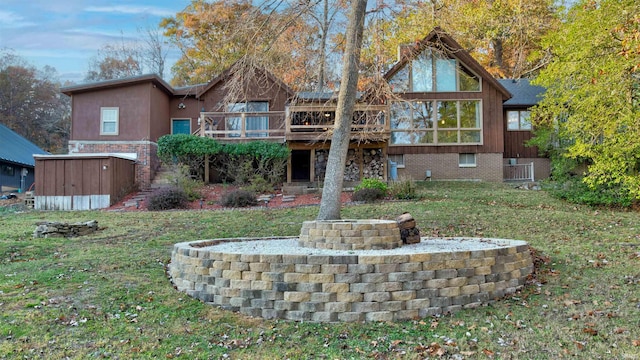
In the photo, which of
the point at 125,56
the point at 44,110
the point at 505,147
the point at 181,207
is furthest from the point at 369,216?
the point at 44,110

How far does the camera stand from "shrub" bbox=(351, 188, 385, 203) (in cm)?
1255

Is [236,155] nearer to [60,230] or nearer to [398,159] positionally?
[398,159]

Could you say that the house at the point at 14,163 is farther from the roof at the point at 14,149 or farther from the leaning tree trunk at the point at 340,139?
the leaning tree trunk at the point at 340,139

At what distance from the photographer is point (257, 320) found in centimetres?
456

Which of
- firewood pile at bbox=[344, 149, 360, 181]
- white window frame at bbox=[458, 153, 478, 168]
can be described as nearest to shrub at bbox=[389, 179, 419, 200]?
firewood pile at bbox=[344, 149, 360, 181]

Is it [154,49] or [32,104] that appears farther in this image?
[32,104]

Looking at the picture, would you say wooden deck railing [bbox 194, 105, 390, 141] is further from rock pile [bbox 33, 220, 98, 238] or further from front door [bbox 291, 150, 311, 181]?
rock pile [bbox 33, 220, 98, 238]

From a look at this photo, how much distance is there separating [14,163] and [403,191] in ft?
62.9

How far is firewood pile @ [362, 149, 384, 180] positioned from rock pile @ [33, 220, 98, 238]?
9.53 meters

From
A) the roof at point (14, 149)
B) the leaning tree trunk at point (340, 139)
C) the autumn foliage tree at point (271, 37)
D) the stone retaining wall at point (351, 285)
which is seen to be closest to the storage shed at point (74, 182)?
the autumn foliage tree at point (271, 37)

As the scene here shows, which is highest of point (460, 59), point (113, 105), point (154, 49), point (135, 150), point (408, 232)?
point (154, 49)

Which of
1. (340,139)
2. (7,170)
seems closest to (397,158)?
(340,139)

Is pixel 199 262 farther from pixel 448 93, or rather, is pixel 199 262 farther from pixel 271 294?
pixel 448 93

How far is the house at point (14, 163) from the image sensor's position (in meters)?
20.4
